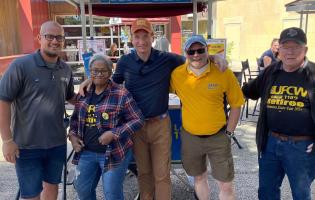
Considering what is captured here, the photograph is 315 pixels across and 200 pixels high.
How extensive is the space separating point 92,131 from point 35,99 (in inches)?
20.1

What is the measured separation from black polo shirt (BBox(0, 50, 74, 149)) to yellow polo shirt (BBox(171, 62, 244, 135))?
1065mm

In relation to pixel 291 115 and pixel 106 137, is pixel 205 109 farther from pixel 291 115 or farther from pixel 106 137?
pixel 106 137

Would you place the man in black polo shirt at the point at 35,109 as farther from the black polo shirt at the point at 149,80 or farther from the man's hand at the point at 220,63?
the man's hand at the point at 220,63

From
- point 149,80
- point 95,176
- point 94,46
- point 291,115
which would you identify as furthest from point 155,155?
point 94,46

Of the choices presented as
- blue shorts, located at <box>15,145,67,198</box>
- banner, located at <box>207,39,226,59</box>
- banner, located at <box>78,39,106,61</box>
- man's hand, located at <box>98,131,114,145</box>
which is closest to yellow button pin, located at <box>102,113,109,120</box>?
man's hand, located at <box>98,131,114,145</box>

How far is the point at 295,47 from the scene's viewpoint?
2547 millimetres

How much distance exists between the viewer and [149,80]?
2992mm

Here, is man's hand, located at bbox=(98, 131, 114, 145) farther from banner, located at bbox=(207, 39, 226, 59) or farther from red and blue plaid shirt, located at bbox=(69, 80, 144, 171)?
banner, located at bbox=(207, 39, 226, 59)

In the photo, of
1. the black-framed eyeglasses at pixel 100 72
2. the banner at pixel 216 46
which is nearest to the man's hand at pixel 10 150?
the black-framed eyeglasses at pixel 100 72

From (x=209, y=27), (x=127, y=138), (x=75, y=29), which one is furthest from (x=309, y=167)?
(x=75, y=29)

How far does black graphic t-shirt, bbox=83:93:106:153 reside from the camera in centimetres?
271

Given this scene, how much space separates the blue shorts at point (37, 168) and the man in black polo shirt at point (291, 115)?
5.75ft

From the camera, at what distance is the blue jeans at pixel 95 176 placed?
2.70 metres

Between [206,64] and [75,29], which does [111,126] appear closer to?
[206,64]
